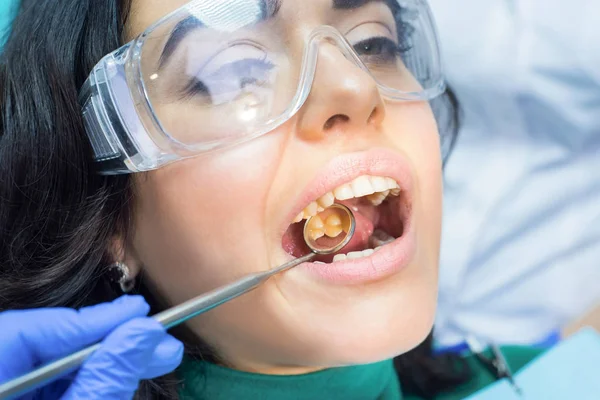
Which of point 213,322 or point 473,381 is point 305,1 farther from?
point 473,381

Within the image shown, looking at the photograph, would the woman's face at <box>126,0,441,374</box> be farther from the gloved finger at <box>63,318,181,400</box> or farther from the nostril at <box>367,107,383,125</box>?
the gloved finger at <box>63,318,181,400</box>

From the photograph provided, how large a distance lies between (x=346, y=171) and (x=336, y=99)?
3.8 inches

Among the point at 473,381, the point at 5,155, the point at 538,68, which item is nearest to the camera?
the point at 5,155

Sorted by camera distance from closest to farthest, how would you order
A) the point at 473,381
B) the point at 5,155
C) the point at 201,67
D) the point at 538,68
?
the point at 201,67, the point at 5,155, the point at 473,381, the point at 538,68

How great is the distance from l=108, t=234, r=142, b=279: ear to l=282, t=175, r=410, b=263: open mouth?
25cm

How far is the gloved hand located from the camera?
0.74 m

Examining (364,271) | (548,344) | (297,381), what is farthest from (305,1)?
(548,344)

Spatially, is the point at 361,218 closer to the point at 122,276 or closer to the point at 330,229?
the point at 330,229

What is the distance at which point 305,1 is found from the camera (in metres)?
0.82

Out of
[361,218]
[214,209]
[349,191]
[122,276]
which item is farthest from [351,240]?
[122,276]

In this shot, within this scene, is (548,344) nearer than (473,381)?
No

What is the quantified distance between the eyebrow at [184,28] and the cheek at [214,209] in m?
0.15

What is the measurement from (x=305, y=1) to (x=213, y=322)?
1.61ft

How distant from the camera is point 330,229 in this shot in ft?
2.97
